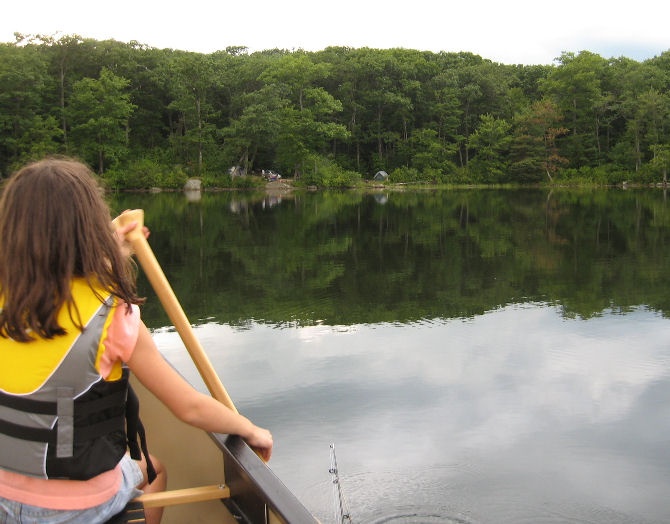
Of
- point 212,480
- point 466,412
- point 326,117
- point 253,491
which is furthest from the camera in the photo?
point 326,117

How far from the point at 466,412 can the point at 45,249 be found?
13.2ft

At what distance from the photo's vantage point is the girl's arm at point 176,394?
5.01 feet

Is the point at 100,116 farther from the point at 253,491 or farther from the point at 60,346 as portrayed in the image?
the point at 60,346

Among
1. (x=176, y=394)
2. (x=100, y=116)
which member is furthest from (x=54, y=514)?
(x=100, y=116)

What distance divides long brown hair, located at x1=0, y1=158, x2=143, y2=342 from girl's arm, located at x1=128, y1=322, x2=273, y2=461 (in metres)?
0.12

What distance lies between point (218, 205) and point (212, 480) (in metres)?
24.5

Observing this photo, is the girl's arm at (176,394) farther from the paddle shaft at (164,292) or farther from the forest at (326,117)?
the forest at (326,117)

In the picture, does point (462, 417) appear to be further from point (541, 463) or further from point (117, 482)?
point (117, 482)

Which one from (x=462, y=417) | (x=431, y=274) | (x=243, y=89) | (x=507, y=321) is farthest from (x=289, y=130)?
(x=462, y=417)

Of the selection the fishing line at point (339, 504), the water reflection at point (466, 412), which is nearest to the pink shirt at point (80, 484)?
the fishing line at point (339, 504)

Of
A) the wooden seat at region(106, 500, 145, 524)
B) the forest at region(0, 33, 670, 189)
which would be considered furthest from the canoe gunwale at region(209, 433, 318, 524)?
the forest at region(0, 33, 670, 189)

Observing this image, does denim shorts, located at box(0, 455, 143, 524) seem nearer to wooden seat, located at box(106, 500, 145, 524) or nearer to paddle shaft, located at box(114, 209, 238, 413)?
wooden seat, located at box(106, 500, 145, 524)

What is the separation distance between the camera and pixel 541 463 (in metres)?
4.20

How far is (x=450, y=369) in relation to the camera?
593 cm
